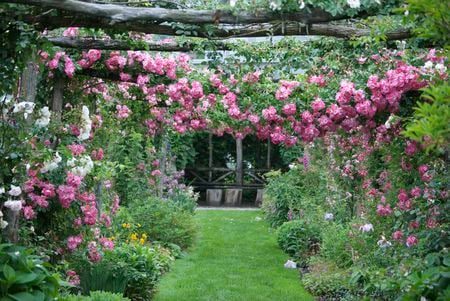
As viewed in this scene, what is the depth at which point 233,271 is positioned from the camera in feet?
29.6

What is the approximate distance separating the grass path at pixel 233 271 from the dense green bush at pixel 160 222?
285 mm

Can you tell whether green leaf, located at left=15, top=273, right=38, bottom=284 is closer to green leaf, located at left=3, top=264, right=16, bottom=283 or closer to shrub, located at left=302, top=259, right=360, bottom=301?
green leaf, located at left=3, top=264, right=16, bottom=283

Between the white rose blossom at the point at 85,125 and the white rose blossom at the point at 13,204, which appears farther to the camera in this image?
the white rose blossom at the point at 85,125

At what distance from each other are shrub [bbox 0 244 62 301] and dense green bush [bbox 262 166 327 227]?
262 inches

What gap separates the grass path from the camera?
757cm

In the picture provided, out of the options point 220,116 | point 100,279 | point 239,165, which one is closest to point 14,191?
point 100,279

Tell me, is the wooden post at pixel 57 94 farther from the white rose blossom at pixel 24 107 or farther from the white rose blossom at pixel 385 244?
the white rose blossom at pixel 385 244

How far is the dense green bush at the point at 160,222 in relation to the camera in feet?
33.5

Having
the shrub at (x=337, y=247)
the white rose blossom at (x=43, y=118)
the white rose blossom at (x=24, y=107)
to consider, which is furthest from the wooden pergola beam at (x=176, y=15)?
the shrub at (x=337, y=247)

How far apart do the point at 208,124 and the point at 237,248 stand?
3.24 metres

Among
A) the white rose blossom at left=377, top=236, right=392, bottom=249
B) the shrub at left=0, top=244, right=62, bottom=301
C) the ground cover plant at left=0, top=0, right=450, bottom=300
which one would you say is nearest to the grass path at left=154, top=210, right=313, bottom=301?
the ground cover plant at left=0, top=0, right=450, bottom=300

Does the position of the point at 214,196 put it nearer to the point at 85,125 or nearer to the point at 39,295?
the point at 85,125

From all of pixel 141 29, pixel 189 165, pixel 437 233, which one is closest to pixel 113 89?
pixel 141 29

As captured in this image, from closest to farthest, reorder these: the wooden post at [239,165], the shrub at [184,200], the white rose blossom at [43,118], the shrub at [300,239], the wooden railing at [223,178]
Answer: the white rose blossom at [43,118], the shrub at [300,239], the shrub at [184,200], the wooden post at [239,165], the wooden railing at [223,178]
